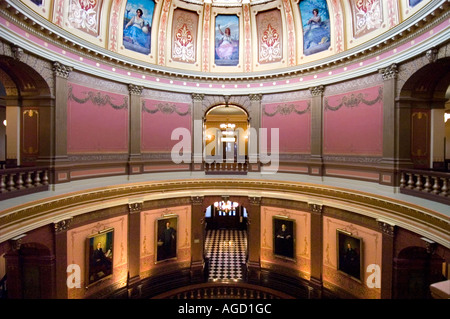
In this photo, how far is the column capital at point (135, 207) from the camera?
32.7 feet

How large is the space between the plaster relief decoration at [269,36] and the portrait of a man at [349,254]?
8140 millimetres

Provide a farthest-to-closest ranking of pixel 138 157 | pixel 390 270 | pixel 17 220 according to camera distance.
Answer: pixel 138 157 → pixel 390 270 → pixel 17 220

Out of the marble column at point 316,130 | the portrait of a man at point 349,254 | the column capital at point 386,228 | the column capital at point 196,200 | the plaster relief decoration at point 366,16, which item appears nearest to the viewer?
the column capital at point 386,228

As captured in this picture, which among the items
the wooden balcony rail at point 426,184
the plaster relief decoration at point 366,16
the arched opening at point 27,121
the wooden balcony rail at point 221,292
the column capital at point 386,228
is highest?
the plaster relief decoration at point 366,16

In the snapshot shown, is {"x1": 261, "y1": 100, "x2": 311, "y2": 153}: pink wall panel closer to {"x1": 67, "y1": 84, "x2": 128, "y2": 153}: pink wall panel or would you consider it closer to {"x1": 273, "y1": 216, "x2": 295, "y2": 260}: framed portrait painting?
{"x1": 273, "y1": 216, "x2": 295, "y2": 260}: framed portrait painting

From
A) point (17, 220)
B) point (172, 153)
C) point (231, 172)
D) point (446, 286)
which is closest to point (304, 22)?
point (231, 172)

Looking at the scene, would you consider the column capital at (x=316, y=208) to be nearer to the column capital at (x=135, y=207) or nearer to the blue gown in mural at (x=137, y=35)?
the column capital at (x=135, y=207)

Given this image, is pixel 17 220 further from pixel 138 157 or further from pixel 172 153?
pixel 172 153

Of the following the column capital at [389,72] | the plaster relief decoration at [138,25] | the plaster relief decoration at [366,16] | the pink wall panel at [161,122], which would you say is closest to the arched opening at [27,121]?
the pink wall panel at [161,122]

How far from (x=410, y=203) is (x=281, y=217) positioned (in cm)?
551

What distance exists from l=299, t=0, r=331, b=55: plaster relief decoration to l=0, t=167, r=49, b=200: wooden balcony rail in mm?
10842

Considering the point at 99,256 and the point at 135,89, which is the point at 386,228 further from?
the point at 135,89

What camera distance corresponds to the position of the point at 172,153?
464 inches

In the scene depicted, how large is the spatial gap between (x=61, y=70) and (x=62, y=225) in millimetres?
4870
